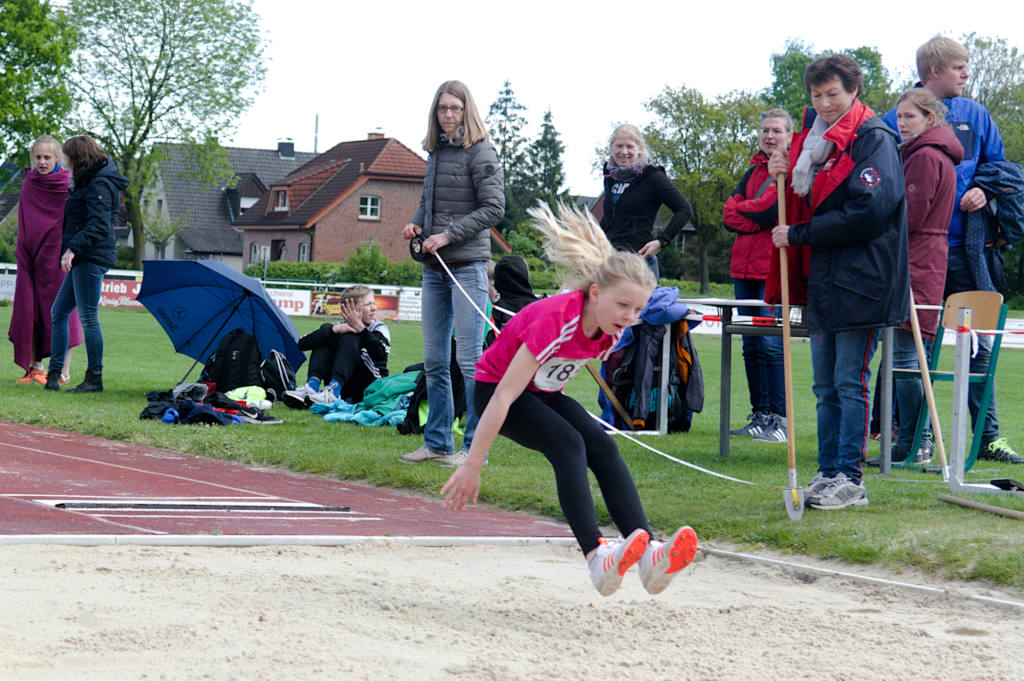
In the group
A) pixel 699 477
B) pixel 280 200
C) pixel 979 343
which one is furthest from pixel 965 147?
pixel 280 200

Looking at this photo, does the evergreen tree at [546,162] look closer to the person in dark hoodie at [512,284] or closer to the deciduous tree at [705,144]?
the deciduous tree at [705,144]

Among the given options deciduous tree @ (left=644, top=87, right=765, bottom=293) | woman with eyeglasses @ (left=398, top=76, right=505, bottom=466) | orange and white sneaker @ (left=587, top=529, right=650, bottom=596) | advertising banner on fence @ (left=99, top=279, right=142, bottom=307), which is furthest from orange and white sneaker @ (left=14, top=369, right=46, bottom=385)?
deciduous tree @ (left=644, top=87, right=765, bottom=293)

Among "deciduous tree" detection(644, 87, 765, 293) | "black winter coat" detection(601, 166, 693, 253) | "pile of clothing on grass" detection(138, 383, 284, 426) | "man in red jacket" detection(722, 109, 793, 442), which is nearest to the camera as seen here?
"man in red jacket" detection(722, 109, 793, 442)

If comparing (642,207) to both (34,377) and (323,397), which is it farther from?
(34,377)

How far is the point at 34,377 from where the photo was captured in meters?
12.6

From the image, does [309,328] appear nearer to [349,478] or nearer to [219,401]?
[219,401]

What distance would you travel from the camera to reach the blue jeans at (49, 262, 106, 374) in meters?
11.5

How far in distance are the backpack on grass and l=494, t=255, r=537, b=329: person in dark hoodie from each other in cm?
279

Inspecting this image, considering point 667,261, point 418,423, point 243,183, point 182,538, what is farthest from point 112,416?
point 243,183

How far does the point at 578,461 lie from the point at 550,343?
448 mm

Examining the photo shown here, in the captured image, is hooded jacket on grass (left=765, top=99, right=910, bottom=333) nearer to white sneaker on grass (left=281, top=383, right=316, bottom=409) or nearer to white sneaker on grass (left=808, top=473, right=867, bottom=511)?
white sneaker on grass (left=808, top=473, right=867, bottom=511)

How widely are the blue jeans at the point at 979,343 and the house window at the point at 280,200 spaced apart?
6801 centimetres

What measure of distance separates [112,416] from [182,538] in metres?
5.01

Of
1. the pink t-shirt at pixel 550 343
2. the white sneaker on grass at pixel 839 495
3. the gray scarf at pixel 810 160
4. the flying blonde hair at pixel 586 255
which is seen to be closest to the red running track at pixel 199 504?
the pink t-shirt at pixel 550 343
